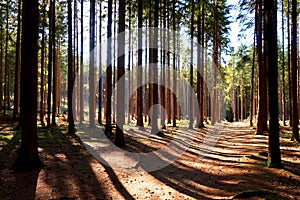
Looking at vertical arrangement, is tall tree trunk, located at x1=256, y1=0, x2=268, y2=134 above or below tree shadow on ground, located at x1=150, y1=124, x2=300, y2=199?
above

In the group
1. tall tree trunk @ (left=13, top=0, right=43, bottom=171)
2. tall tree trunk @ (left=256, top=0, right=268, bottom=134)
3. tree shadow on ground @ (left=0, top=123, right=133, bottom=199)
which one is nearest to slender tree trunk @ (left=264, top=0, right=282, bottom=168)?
tree shadow on ground @ (left=0, top=123, right=133, bottom=199)

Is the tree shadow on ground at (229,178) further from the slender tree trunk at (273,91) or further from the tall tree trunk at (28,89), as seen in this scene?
the tall tree trunk at (28,89)

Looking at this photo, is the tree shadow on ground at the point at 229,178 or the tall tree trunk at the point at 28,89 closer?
the tree shadow on ground at the point at 229,178

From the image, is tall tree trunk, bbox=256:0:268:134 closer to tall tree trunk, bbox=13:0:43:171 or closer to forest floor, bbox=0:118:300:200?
forest floor, bbox=0:118:300:200

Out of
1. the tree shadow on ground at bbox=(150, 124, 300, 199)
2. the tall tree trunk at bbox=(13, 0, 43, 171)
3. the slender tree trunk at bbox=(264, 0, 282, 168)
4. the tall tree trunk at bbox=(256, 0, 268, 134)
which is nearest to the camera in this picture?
the tree shadow on ground at bbox=(150, 124, 300, 199)

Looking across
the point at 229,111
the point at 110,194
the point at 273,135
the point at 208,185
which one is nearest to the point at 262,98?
the point at 273,135

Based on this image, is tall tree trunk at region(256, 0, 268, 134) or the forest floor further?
tall tree trunk at region(256, 0, 268, 134)

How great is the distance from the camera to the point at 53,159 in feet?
27.6

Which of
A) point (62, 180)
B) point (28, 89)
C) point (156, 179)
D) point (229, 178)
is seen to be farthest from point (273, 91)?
point (28, 89)

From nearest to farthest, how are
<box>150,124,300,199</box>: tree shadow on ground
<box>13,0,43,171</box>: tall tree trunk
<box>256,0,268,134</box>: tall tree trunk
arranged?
<box>150,124,300,199</box>: tree shadow on ground < <box>13,0,43,171</box>: tall tree trunk < <box>256,0,268,134</box>: tall tree trunk

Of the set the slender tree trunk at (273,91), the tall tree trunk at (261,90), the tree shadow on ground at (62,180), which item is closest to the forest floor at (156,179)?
the tree shadow on ground at (62,180)

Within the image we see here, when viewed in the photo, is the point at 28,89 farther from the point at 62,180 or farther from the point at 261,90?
the point at 261,90

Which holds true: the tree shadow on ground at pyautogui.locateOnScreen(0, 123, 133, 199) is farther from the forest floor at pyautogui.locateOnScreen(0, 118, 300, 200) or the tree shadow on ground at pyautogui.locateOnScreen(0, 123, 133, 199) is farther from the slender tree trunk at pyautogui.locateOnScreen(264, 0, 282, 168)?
the slender tree trunk at pyautogui.locateOnScreen(264, 0, 282, 168)

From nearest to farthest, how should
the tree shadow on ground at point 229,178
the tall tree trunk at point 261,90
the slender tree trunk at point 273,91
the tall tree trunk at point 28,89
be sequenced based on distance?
the tree shadow on ground at point 229,178 < the tall tree trunk at point 28,89 < the slender tree trunk at point 273,91 < the tall tree trunk at point 261,90
